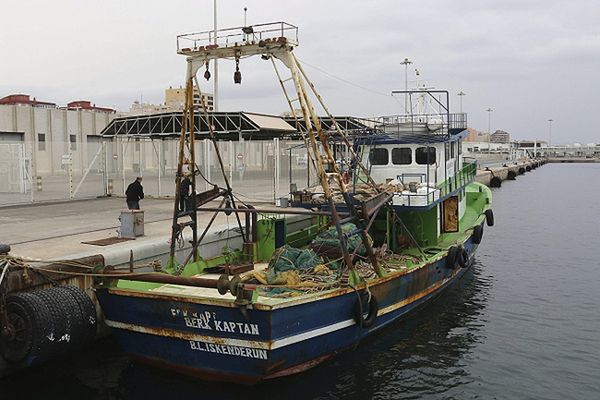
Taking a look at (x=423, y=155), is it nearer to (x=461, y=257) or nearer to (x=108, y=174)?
(x=461, y=257)

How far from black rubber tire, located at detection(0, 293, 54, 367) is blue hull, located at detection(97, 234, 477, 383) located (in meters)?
1.05

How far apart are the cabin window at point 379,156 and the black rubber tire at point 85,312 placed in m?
9.64

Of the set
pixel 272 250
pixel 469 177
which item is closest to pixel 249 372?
pixel 272 250

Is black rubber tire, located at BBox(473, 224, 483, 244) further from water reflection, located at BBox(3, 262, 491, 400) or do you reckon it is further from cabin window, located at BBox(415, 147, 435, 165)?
water reflection, located at BBox(3, 262, 491, 400)

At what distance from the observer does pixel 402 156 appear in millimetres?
17312

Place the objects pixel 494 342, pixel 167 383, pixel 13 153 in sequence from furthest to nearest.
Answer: pixel 13 153 < pixel 494 342 < pixel 167 383

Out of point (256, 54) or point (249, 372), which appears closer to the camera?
point (249, 372)

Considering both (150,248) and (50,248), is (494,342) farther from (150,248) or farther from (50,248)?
(50,248)

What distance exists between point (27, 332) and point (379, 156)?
11162 millimetres

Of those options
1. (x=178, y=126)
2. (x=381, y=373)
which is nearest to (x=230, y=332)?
(x=381, y=373)

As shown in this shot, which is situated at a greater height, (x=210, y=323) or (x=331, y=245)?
(x=331, y=245)

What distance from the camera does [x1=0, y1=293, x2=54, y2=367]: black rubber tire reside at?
9586 mm

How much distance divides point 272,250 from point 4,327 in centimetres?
652

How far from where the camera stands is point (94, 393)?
32.6ft
